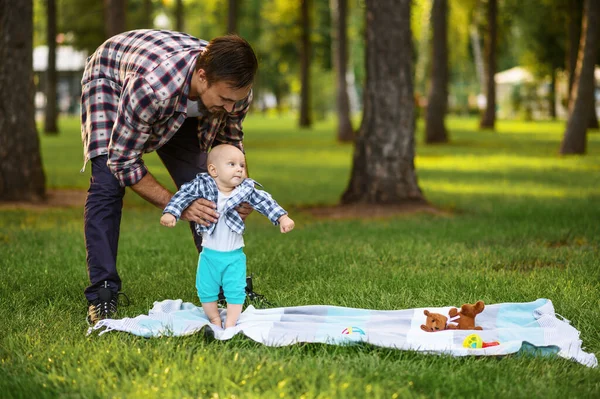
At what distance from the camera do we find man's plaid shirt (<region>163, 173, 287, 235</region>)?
15.3 ft

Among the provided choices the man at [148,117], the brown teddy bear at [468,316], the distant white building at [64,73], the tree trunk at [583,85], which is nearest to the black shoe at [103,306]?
the man at [148,117]

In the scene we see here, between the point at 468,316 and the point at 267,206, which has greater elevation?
the point at 267,206

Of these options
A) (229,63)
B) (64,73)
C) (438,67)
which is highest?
(64,73)

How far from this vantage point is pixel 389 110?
10.3m

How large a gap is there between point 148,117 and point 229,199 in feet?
2.15

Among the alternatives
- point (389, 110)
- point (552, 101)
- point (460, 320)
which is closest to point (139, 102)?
point (460, 320)

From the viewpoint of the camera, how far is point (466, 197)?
12148 millimetres

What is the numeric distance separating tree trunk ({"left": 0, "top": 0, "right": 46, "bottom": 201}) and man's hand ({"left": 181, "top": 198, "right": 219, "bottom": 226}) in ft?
22.3

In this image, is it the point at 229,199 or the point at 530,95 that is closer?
the point at 229,199

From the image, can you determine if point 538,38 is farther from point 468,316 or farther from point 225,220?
point 225,220

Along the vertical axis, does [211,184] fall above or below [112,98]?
below

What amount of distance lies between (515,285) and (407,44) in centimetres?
524

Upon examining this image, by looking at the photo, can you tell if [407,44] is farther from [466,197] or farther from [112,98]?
[112,98]

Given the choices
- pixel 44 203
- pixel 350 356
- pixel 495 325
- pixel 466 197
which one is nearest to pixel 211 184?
pixel 350 356
